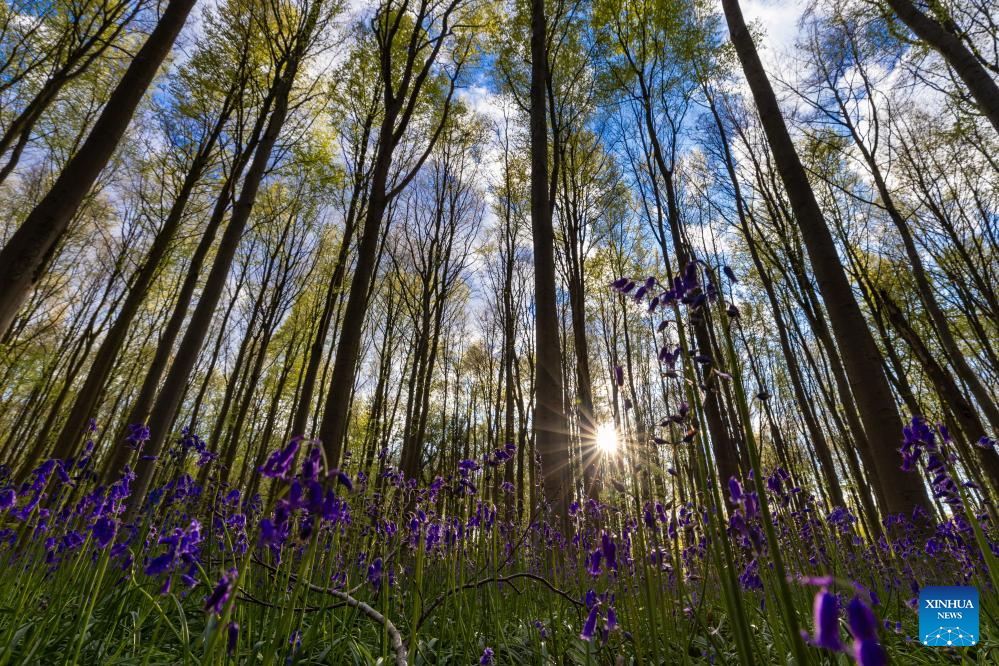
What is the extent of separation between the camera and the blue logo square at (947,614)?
1.53m

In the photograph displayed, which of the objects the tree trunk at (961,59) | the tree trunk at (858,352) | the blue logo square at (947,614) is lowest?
the blue logo square at (947,614)

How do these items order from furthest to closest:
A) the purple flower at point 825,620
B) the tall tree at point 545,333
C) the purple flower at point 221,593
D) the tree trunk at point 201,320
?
the tall tree at point 545,333, the tree trunk at point 201,320, the purple flower at point 221,593, the purple flower at point 825,620

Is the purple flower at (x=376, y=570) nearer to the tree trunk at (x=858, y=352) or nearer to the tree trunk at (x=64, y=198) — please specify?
the tree trunk at (x=64, y=198)

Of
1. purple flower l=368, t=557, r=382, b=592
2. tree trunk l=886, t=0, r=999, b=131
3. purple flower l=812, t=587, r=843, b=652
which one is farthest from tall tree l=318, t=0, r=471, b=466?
tree trunk l=886, t=0, r=999, b=131

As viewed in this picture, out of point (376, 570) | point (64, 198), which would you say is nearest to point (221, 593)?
point (376, 570)

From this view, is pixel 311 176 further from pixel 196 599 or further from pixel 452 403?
pixel 452 403

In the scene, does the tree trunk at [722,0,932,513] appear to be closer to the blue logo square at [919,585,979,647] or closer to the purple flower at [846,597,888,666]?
the blue logo square at [919,585,979,647]

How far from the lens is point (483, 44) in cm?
851

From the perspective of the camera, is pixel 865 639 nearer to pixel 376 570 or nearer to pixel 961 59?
pixel 376 570

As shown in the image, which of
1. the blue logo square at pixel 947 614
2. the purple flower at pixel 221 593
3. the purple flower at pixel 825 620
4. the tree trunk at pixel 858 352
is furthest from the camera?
the tree trunk at pixel 858 352

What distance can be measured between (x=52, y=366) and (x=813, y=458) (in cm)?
2270

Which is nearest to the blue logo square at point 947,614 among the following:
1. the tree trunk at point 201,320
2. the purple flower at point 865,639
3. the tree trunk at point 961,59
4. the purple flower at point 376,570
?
the purple flower at point 865,639

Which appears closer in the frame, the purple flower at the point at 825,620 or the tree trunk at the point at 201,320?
the purple flower at the point at 825,620

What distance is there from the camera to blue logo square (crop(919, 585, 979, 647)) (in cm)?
153
